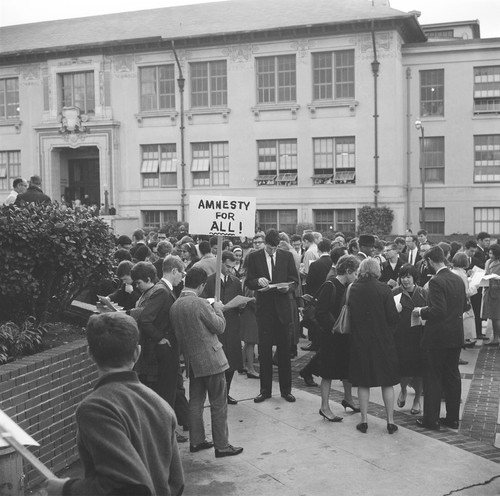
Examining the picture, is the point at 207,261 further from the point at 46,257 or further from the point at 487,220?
the point at 487,220

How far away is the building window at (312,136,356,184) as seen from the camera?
3297 cm

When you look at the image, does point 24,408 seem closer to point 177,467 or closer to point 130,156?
point 177,467

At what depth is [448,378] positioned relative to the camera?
26.8 ft

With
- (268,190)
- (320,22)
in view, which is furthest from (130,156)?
(320,22)

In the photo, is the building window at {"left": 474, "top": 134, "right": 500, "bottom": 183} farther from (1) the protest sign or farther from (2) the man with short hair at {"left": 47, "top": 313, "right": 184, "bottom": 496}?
(2) the man with short hair at {"left": 47, "top": 313, "right": 184, "bottom": 496}

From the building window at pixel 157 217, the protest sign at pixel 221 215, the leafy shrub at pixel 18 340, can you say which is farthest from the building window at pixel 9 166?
A: the leafy shrub at pixel 18 340

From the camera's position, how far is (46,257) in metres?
7.71

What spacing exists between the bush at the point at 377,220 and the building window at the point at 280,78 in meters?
6.59

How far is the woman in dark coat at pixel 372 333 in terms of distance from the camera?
7863 millimetres

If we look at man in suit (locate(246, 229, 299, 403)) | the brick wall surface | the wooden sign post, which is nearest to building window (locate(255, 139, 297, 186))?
man in suit (locate(246, 229, 299, 403))

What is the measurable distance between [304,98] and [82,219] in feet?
86.9

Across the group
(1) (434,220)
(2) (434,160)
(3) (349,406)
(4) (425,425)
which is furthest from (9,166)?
(4) (425,425)

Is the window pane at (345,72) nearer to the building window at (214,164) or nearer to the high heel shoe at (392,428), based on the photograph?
the building window at (214,164)

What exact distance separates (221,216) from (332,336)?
1964 millimetres
